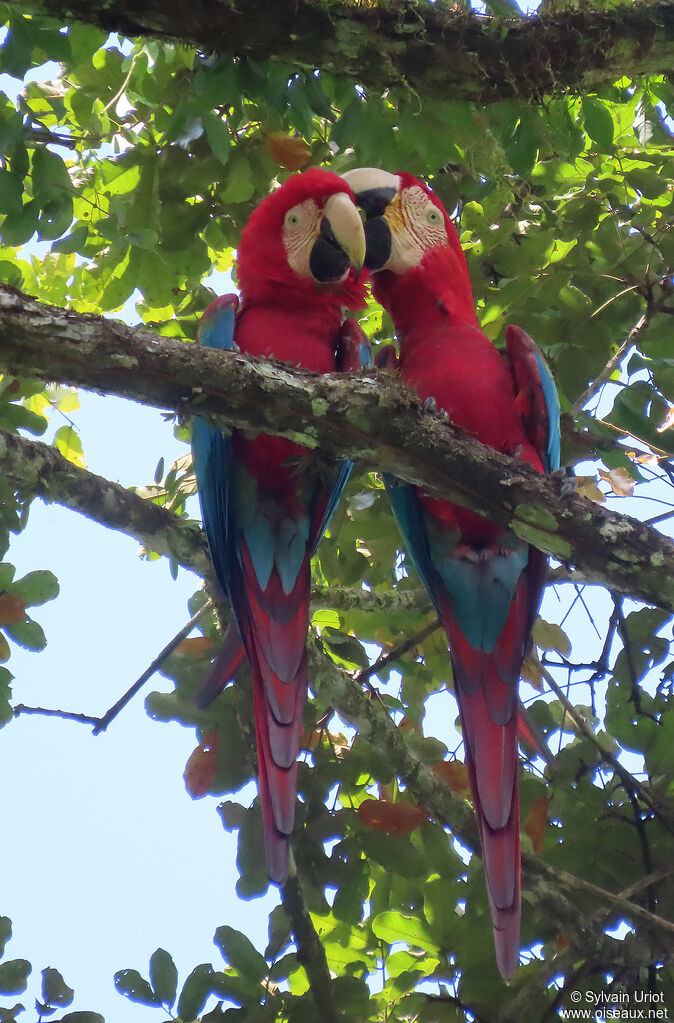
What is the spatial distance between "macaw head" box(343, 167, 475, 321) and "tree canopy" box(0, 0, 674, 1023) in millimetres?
121

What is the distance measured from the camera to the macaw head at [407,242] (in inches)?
108

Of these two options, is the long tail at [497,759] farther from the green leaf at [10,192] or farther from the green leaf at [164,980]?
the green leaf at [10,192]

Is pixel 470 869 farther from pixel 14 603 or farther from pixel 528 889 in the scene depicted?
pixel 14 603

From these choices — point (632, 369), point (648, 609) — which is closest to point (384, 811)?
point (648, 609)

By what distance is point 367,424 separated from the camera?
182 centimetres

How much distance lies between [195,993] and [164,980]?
85mm

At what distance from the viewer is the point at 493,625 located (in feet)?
8.17

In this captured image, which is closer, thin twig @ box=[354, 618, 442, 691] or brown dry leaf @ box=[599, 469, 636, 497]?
brown dry leaf @ box=[599, 469, 636, 497]

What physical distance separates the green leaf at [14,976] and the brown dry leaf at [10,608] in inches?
34.3

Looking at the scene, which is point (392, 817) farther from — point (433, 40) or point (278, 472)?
point (433, 40)

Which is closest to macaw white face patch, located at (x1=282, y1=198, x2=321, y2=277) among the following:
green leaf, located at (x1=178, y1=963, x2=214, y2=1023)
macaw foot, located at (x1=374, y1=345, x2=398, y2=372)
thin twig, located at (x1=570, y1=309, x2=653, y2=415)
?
macaw foot, located at (x1=374, y1=345, x2=398, y2=372)

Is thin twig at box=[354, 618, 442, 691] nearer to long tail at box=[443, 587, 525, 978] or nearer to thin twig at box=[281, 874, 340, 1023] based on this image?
long tail at box=[443, 587, 525, 978]

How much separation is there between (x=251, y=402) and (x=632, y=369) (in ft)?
5.81

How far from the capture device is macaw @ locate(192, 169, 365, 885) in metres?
2.36
